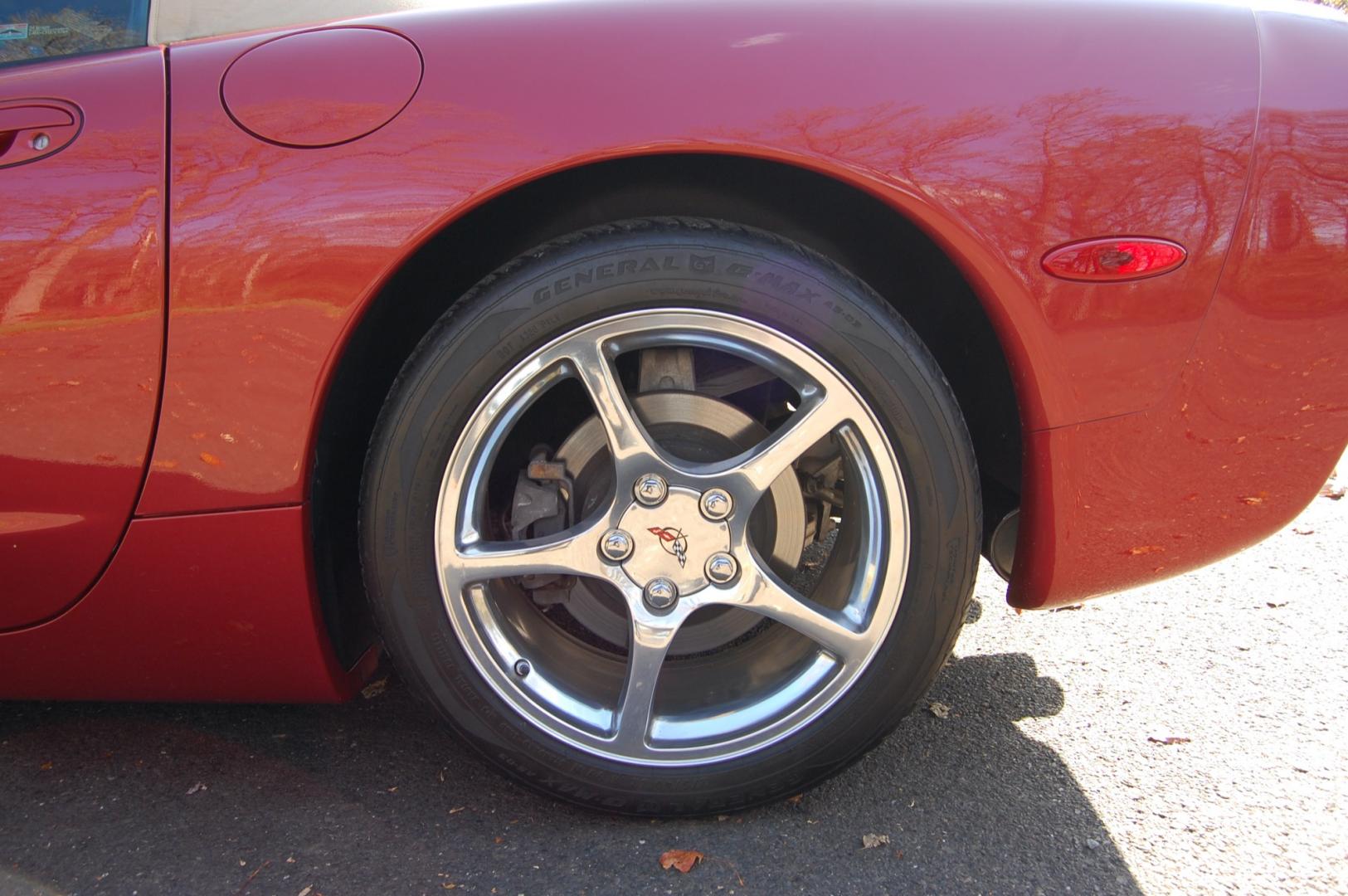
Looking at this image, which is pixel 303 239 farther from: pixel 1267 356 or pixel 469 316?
Result: pixel 1267 356

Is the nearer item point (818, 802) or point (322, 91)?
point (322, 91)

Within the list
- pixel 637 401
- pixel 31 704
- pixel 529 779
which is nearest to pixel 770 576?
pixel 637 401

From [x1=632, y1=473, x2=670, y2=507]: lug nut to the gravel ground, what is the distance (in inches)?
21.7

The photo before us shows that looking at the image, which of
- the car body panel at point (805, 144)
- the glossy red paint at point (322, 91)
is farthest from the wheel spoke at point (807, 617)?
the glossy red paint at point (322, 91)

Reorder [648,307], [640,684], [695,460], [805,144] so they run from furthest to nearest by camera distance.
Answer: [695,460], [640,684], [648,307], [805,144]

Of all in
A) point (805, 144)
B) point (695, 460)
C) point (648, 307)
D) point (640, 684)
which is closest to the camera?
point (805, 144)

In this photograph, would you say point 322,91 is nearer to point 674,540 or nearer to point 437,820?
point 674,540

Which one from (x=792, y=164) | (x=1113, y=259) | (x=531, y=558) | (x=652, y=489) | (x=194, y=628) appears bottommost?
(x=194, y=628)

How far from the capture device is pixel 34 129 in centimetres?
148

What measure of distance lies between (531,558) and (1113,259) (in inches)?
40.2

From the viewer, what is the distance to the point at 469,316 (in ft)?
5.06

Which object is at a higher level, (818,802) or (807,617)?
(807,617)

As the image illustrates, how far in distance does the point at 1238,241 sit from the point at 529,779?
141cm

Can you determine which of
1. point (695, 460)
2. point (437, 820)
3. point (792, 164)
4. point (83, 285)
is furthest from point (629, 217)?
point (437, 820)
